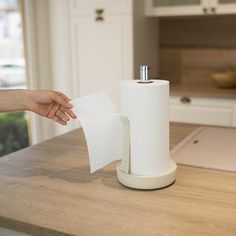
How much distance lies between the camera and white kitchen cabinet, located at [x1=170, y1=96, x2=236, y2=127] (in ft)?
8.80

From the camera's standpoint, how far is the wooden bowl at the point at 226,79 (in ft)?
9.37

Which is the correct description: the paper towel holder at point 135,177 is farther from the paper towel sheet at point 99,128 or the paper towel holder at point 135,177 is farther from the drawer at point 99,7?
the drawer at point 99,7

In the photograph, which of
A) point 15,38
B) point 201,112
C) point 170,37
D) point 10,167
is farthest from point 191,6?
point 10,167

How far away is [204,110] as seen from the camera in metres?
2.76

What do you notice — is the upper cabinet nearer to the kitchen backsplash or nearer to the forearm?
the kitchen backsplash

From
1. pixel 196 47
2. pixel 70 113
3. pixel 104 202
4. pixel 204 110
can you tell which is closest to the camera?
pixel 104 202

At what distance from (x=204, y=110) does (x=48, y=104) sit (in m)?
1.85

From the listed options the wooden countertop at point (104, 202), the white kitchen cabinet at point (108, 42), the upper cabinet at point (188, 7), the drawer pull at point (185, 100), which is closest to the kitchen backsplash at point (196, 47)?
the white kitchen cabinet at point (108, 42)

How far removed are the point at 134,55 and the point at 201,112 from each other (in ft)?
2.21

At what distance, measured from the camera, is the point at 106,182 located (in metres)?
1.00

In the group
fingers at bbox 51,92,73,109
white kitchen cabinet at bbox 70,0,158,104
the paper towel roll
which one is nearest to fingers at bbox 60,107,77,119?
fingers at bbox 51,92,73,109

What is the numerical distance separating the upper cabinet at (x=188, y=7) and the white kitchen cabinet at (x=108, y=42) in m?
0.10

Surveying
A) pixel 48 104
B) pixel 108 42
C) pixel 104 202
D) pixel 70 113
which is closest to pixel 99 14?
pixel 108 42

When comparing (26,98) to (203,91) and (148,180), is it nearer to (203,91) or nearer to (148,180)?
(148,180)
